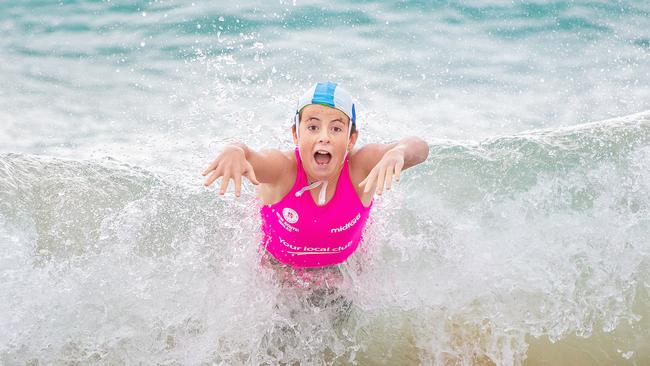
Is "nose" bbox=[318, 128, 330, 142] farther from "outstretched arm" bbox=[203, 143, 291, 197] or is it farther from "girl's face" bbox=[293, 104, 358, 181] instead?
"outstretched arm" bbox=[203, 143, 291, 197]

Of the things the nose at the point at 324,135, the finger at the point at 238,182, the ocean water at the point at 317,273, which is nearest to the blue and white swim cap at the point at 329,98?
the nose at the point at 324,135

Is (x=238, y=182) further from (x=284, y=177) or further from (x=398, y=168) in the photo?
(x=398, y=168)

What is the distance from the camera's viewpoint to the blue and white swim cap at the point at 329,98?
4.01m

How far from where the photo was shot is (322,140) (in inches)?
153

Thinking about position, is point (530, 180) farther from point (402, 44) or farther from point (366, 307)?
point (402, 44)

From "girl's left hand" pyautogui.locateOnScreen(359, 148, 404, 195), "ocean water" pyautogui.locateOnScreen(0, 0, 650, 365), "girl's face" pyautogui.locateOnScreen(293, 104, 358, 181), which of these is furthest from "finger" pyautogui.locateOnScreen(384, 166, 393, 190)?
"ocean water" pyautogui.locateOnScreen(0, 0, 650, 365)

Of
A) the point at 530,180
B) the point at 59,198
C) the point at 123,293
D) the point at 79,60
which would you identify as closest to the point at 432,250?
the point at 530,180

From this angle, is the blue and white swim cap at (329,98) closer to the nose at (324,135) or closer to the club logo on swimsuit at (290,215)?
the nose at (324,135)

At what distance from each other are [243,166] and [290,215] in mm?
821

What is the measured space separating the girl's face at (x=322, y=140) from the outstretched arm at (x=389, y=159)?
23 cm

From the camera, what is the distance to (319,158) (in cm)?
396

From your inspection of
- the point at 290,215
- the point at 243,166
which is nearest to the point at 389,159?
the point at 243,166

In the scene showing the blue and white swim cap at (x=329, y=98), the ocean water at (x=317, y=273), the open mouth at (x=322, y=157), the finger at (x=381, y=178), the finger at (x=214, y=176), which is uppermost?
the blue and white swim cap at (x=329, y=98)

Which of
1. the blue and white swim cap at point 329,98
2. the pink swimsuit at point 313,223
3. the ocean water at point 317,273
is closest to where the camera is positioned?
the blue and white swim cap at point 329,98
